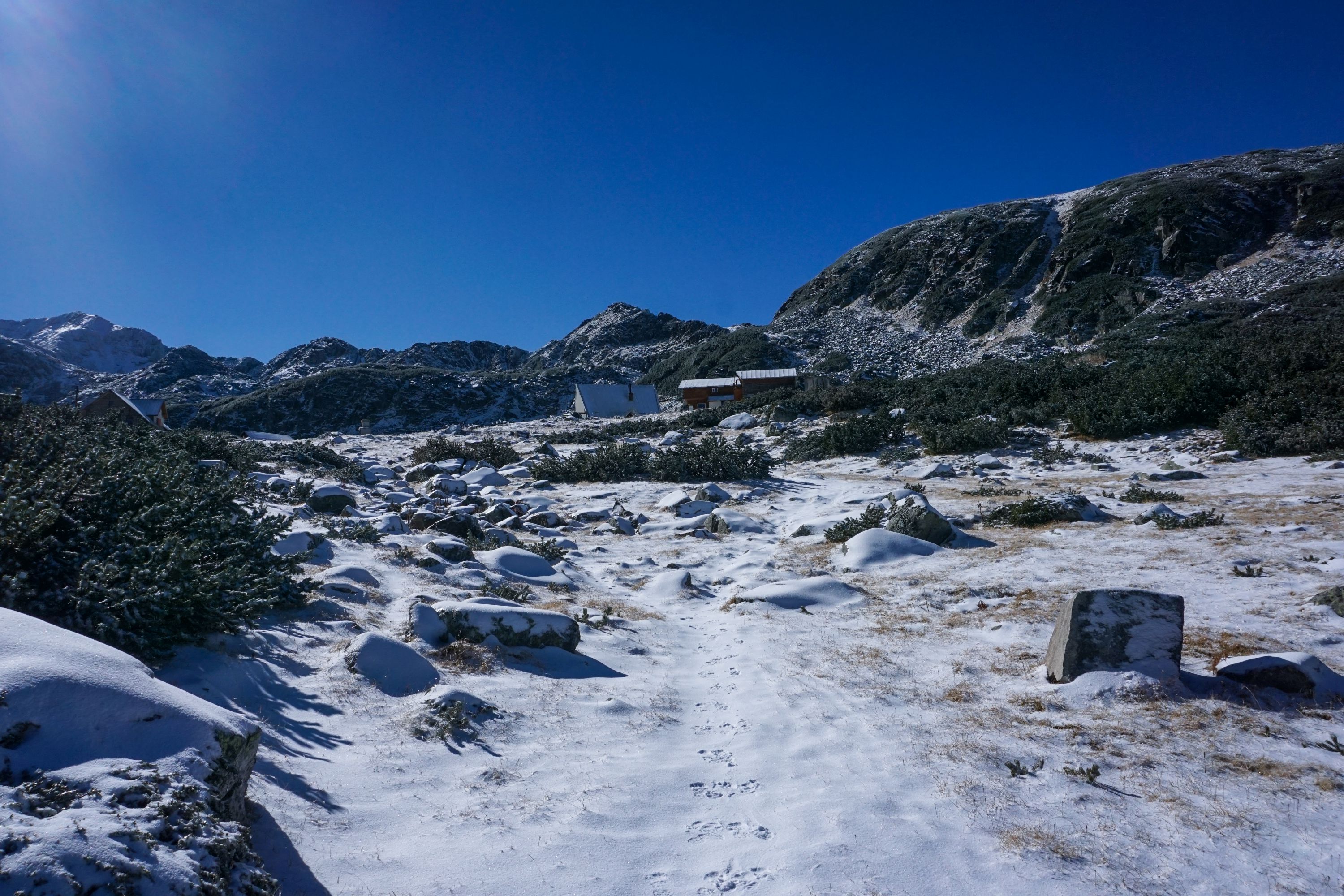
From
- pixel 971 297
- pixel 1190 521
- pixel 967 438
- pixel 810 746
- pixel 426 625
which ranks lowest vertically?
pixel 810 746

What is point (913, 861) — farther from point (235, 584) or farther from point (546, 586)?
point (546, 586)

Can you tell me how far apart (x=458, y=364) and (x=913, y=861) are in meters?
102

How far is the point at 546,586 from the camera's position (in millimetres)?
7301

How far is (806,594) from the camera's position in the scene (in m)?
6.97

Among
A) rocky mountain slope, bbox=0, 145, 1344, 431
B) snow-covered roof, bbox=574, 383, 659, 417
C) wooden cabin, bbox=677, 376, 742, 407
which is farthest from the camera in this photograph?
snow-covered roof, bbox=574, 383, 659, 417

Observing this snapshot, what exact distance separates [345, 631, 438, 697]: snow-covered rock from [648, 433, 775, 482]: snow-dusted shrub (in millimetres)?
10381

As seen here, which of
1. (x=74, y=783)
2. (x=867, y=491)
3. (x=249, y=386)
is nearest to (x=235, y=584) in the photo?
(x=74, y=783)

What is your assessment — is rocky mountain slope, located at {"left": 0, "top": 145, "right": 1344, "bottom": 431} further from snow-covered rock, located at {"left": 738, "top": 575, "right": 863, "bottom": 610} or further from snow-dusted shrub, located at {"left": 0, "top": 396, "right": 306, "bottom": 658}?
snow-dusted shrub, located at {"left": 0, "top": 396, "right": 306, "bottom": 658}

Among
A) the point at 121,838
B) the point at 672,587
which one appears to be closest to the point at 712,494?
the point at 672,587

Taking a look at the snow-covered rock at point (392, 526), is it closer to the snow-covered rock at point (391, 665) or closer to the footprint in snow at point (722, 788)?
the snow-covered rock at point (391, 665)

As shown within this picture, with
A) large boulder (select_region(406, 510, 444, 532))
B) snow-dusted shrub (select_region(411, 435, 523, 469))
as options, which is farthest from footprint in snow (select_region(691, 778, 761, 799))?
snow-dusted shrub (select_region(411, 435, 523, 469))

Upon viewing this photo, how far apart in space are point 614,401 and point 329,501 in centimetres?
3674

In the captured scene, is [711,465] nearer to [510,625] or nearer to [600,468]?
[600,468]

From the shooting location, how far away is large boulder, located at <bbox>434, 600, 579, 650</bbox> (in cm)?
513
